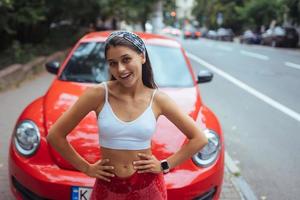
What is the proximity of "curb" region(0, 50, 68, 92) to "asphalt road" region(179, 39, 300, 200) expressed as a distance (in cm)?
442

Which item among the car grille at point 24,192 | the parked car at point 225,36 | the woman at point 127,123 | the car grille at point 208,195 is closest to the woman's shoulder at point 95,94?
the woman at point 127,123

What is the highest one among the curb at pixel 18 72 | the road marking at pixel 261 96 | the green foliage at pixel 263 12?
the curb at pixel 18 72

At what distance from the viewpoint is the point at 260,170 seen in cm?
547

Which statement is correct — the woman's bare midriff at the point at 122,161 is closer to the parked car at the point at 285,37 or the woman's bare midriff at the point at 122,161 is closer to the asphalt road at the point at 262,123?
the asphalt road at the point at 262,123

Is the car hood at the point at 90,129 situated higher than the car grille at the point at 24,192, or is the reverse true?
the car hood at the point at 90,129

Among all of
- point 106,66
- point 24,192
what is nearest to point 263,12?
point 106,66

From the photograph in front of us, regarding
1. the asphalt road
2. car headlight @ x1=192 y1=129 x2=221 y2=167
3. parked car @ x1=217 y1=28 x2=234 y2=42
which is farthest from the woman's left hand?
parked car @ x1=217 y1=28 x2=234 y2=42

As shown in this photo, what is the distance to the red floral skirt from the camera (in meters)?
A: 2.32

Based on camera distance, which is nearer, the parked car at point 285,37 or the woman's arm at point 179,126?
the woman's arm at point 179,126

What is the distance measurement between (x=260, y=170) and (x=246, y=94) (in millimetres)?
5670

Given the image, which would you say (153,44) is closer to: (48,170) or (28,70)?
(48,170)

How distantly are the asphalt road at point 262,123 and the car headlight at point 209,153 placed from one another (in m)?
1.17

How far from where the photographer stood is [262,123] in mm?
7898

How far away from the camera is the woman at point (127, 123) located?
222 centimetres
